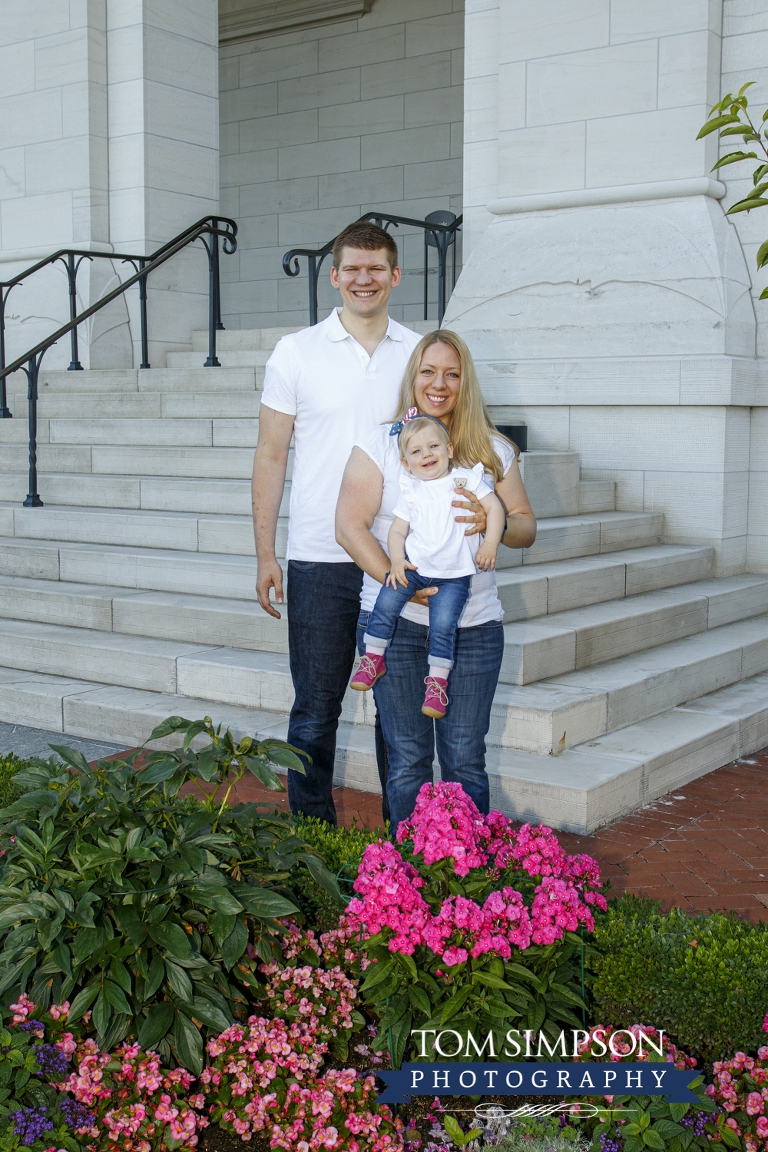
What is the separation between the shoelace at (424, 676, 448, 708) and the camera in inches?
117

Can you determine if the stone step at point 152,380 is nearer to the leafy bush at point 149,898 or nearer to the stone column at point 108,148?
the stone column at point 108,148

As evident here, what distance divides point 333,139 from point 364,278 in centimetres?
1053

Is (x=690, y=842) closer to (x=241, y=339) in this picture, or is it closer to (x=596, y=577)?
(x=596, y=577)

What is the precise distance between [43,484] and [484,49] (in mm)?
4520

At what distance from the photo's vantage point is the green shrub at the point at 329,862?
310cm

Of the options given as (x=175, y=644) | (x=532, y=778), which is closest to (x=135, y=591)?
(x=175, y=644)

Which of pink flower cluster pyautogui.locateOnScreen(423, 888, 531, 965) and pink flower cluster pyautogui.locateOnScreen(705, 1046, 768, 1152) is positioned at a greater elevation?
pink flower cluster pyautogui.locateOnScreen(423, 888, 531, 965)

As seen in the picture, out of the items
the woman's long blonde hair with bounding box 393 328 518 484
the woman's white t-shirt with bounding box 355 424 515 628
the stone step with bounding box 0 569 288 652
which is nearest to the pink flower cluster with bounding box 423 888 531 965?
the woman's white t-shirt with bounding box 355 424 515 628

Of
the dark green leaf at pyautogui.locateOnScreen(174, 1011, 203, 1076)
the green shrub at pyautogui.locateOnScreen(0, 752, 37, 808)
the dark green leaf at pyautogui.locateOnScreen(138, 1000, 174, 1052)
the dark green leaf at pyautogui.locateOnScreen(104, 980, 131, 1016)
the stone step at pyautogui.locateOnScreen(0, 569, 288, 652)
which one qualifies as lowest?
the dark green leaf at pyautogui.locateOnScreen(174, 1011, 203, 1076)

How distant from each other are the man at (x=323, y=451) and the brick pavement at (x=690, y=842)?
44 centimetres

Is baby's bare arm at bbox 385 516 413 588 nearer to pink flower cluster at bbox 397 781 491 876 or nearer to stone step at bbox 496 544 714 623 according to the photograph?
pink flower cluster at bbox 397 781 491 876

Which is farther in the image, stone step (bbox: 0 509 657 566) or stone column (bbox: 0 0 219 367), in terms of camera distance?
stone column (bbox: 0 0 219 367)

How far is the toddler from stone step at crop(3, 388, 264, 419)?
5.24m

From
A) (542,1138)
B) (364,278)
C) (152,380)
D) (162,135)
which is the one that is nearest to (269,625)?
(364,278)
